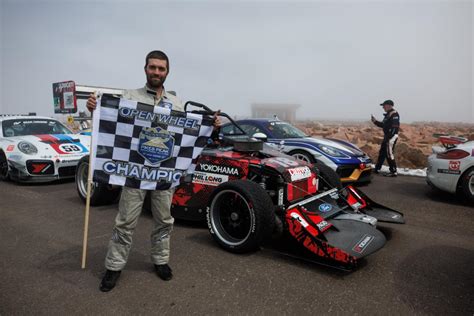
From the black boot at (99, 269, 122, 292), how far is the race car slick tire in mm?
1080

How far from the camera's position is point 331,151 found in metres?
6.61

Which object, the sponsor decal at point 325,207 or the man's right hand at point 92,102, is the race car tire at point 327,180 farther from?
the man's right hand at point 92,102

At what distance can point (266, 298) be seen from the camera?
2.52 metres

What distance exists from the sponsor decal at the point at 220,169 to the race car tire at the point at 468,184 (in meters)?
3.80

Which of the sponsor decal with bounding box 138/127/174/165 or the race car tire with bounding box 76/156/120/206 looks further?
the race car tire with bounding box 76/156/120/206

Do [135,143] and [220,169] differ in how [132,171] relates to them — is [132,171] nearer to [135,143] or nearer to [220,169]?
[135,143]

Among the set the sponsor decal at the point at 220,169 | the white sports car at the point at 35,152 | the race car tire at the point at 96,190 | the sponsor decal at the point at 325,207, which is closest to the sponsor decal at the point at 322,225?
the sponsor decal at the point at 325,207

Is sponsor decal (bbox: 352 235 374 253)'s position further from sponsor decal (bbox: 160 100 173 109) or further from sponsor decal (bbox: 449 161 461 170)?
sponsor decal (bbox: 449 161 461 170)

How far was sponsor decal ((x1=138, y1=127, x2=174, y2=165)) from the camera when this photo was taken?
2746 millimetres

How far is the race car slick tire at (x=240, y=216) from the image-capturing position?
3090 mm

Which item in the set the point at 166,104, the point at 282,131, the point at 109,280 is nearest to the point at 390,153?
the point at 282,131

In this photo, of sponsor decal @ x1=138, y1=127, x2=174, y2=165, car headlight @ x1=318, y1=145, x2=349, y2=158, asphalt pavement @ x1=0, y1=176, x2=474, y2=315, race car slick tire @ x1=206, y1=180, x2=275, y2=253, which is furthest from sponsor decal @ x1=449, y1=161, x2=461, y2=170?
sponsor decal @ x1=138, y1=127, x2=174, y2=165

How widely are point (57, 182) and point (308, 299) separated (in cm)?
608

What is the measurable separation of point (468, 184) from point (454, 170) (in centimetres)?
28
